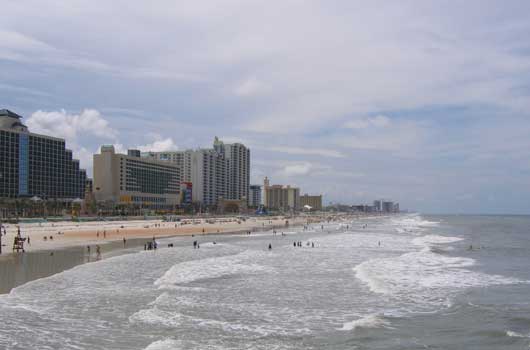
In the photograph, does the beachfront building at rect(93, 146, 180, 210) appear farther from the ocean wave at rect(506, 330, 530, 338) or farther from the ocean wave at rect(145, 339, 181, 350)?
the ocean wave at rect(506, 330, 530, 338)

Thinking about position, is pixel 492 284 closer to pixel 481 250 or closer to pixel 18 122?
pixel 481 250

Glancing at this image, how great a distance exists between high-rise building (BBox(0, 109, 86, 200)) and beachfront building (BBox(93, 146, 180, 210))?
7974mm

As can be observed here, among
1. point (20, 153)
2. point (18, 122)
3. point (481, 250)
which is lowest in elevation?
point (481, 250)

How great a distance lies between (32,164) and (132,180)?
3550cm

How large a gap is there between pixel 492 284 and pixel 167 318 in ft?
56.5

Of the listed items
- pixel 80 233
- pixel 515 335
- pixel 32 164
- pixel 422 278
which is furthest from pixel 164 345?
pixel 32 164

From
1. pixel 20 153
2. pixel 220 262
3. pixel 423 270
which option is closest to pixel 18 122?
pixel 20 153

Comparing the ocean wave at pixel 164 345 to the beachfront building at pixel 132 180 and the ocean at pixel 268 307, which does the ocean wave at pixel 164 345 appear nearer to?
the ocean at pixel 268 307

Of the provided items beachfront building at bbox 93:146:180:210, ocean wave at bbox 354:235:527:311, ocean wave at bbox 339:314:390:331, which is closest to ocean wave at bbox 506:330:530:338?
ocean wave at bbox 339:314:390:331

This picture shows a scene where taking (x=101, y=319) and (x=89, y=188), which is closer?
(x=101, y=319)

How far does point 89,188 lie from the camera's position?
163 metres

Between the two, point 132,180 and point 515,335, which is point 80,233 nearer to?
point 515,335

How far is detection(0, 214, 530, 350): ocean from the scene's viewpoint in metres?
14.3

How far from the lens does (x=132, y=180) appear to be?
164 m
